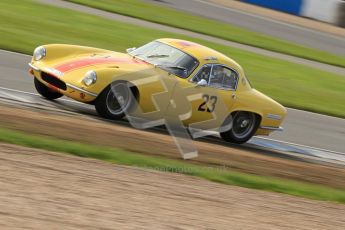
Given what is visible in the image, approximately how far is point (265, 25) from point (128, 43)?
555 inches

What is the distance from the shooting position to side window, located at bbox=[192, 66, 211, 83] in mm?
11211

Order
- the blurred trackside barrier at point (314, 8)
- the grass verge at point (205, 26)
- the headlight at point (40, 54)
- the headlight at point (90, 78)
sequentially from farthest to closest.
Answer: the blurred trackside barrier at point (314, 8)
the grass verge at point (205, 26)
the headlight at point (40, 54)
the headlight at point (90, 78)

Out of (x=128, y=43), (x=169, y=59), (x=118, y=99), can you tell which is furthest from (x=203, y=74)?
(x=128, y=43)

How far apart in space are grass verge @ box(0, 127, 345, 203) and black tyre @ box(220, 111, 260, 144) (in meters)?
2.41

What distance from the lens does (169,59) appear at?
11281 millimetres

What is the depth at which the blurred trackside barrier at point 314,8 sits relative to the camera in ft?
125

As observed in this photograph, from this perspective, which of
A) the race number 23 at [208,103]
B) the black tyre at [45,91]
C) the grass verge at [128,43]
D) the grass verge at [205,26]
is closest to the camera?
→ the race number 23 at [208,103]

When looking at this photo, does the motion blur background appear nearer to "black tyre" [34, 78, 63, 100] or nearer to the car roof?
"black tyre" [34, 78, 63, 100]

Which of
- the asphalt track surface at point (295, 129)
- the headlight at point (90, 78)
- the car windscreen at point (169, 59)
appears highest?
the car windscreen at point (169, 59)

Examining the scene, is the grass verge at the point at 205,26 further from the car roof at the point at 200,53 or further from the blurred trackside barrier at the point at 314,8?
the car roof at the point at 200,53

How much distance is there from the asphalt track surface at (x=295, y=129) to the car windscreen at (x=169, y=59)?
6.75 ft

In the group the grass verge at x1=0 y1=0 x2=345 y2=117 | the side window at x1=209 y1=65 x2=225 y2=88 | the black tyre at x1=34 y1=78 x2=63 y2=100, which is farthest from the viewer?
the grass verge at x1=0 y1=0 x2=345 y2=117

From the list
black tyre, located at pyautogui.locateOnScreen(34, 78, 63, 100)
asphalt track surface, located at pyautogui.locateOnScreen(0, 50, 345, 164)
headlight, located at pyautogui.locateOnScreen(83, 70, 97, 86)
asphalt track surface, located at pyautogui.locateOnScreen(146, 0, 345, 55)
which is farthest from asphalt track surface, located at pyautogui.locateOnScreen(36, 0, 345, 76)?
headlight, located at pyautogui.locateOnScreen(83, 70, 97, 86)

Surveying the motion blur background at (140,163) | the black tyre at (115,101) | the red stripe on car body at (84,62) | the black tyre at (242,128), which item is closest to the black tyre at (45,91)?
the motion blur background at (140,163)
